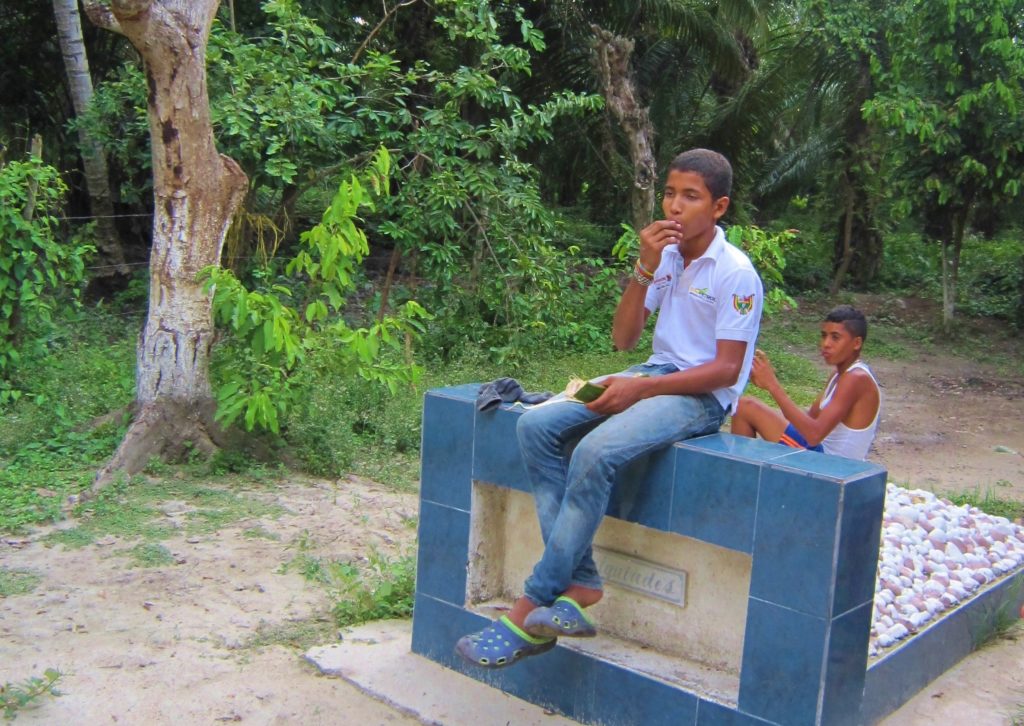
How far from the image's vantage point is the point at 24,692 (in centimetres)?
371

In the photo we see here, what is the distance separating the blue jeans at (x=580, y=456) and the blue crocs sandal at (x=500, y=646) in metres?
0.12

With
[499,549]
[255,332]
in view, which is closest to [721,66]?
[255,332]

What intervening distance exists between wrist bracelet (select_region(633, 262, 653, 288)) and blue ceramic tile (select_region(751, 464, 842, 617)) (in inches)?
32.0

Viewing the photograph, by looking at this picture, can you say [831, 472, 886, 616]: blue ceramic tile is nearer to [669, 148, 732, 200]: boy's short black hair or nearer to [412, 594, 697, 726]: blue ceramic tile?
[412, 594, 697, 726]: blue ceramic tile

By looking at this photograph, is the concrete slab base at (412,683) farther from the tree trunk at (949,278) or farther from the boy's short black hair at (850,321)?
the tree trunk at (949,278)

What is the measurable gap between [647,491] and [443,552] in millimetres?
955

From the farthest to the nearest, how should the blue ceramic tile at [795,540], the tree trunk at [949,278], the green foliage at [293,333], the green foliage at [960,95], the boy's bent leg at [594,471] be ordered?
the tree trunk at [949,278] < the green foliage at [960,95] < the green foliage at [293,333] < the boy's bent leg at [594,471] < the blue ceramic tile at [795,540]

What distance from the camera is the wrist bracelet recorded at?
3545 millimetres

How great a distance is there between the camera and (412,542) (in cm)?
538

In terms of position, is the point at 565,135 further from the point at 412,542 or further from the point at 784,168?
the point at 412,542

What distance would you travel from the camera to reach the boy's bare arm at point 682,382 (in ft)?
11.0

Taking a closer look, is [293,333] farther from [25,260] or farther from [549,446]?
[549,446]

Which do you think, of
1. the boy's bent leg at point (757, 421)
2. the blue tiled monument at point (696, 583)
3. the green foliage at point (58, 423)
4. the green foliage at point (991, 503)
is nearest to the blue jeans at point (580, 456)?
the blue tiled monument at point (696, 583)

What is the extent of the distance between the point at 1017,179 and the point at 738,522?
29.8ft
